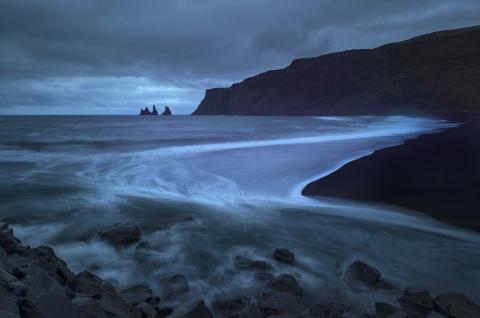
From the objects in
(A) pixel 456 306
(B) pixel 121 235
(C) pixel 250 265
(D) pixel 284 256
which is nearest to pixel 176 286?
(C) pixel 250 265

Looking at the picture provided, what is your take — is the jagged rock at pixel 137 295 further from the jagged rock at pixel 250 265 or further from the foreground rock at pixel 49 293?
the jagged rock at pixel 250 265

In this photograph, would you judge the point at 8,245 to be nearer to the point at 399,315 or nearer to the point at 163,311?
the point at 163,311

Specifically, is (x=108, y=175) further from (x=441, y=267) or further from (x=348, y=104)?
(x=348, y=104)

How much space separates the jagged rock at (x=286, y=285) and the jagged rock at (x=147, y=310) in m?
1.27

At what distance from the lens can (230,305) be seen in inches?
152

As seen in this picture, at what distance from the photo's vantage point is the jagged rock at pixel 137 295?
374 cm

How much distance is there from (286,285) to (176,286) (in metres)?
1.26

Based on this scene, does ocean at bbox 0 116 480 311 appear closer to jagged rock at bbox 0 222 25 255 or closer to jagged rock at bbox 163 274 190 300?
jagged rock at bbox 163 274 190 300

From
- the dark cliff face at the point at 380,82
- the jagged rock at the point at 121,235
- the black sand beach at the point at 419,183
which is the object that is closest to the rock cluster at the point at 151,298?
the jagged rock at the point at 121,235

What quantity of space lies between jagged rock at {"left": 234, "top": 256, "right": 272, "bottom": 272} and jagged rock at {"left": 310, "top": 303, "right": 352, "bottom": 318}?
1.14 m

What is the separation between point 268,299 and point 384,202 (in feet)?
17.0

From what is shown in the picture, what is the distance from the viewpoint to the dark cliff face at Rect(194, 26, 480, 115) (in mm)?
69625

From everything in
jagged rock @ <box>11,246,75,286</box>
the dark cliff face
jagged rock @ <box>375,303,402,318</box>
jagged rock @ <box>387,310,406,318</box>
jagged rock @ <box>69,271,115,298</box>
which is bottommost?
jagged rock @ <box>375,303,402,318</box>

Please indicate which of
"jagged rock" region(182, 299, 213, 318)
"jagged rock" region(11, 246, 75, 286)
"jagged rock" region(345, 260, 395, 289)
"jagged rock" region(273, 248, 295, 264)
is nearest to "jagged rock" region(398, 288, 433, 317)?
"jagged rock" region(345, 260, 395, 289)
